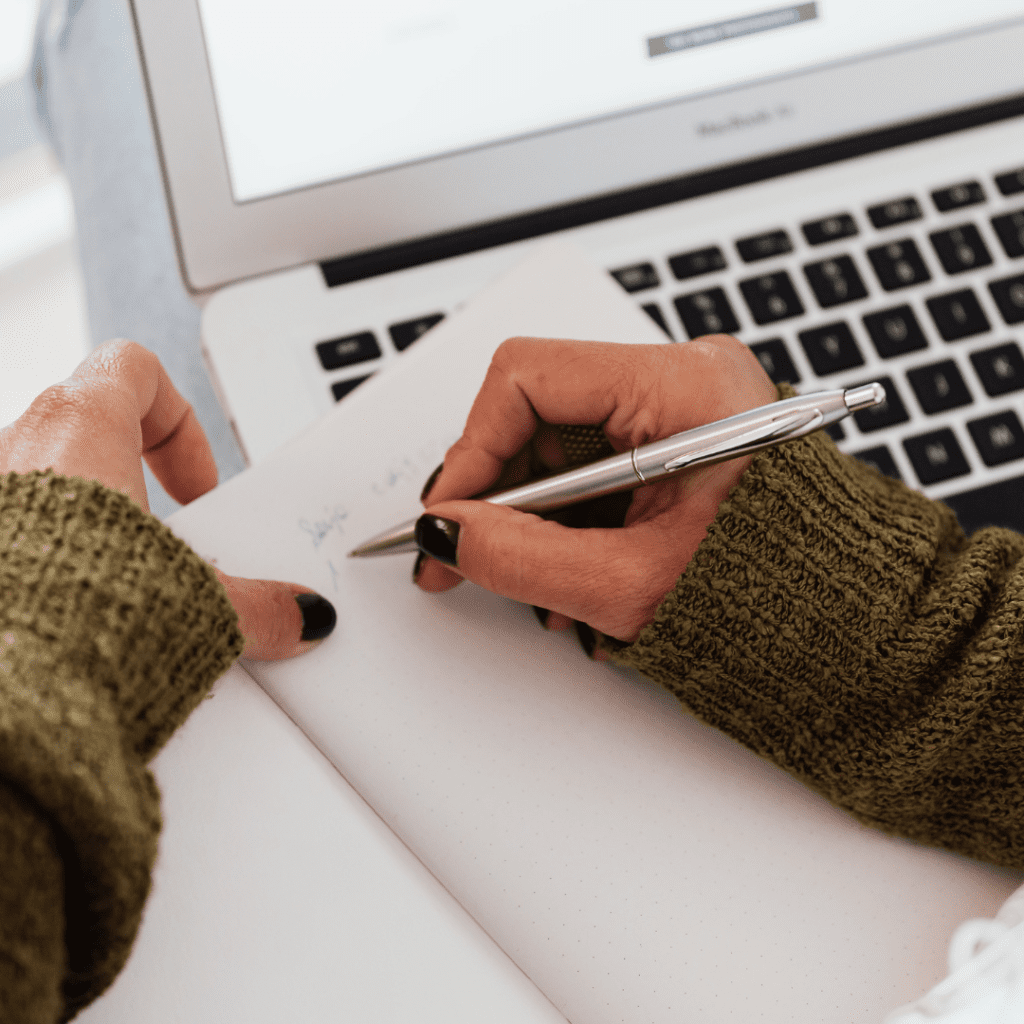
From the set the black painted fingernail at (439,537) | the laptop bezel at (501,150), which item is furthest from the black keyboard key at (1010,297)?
the black painted fingernail at (439,537)

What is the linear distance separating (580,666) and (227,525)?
0.15 metres

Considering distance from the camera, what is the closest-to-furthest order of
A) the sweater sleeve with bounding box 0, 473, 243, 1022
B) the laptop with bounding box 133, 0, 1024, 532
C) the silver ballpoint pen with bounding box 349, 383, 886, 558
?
the sweater sleeve with bounding box 0, 473, 243, 1022, the silver ballpoint pen with bounding box 349, 383, 886, 558, the laptop with bounding box 133, 0, 1024, 532

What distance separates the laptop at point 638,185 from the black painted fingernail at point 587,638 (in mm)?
151

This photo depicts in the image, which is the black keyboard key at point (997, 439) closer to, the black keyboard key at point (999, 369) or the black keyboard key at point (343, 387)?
the black keyboard key at point (999, 369)

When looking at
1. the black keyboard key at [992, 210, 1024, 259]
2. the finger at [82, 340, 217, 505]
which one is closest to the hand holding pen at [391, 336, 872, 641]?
the finger at [82, 340, 217, 505]

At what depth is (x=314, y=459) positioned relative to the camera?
34 cm

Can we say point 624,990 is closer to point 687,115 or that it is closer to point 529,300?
point 529,300

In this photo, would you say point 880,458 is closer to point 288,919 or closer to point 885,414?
point 885,414

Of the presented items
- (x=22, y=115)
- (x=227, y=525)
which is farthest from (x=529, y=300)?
(x=22, y=115)

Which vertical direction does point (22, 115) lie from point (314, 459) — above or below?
above

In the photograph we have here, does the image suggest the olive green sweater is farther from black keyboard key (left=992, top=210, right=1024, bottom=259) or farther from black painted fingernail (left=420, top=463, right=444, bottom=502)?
black keyboard key (left=992, top=210, right=1024, bottom=259)

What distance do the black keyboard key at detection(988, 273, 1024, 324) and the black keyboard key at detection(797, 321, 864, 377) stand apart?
87 mm

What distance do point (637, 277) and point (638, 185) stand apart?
0.06 m

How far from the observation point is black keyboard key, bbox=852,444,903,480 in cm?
41
